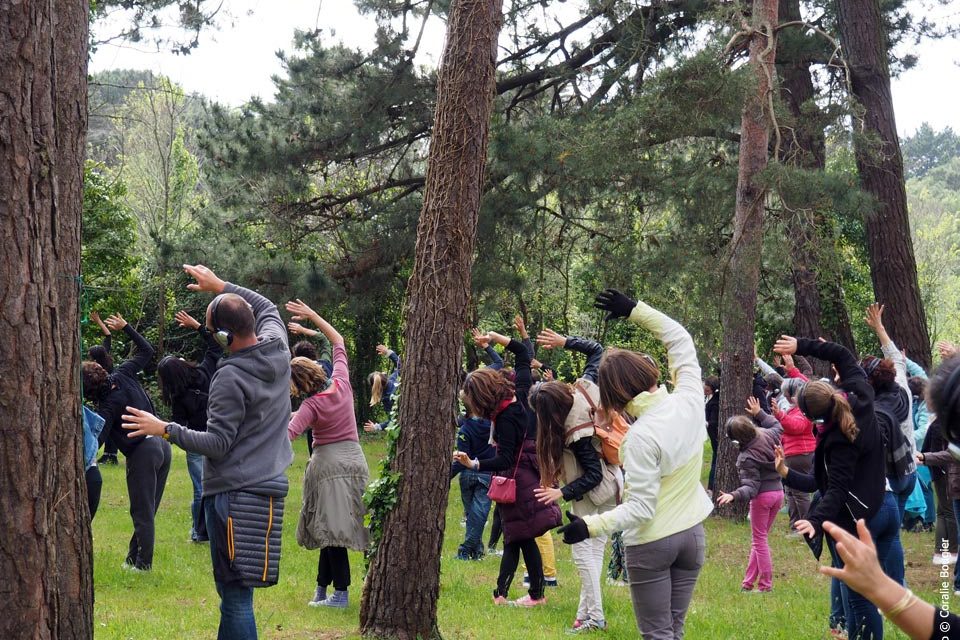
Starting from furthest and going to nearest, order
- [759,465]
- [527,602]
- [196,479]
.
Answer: [196,479] < [759,465] < [527,602]

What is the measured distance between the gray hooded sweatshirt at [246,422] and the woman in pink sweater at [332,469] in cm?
165

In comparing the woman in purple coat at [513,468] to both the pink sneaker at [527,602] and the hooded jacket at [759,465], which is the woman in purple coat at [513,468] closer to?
the pink sneaker at [527,602]

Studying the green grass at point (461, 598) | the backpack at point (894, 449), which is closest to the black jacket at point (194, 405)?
the green grass at point (461, 598)

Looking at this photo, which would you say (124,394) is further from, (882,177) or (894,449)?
(882,177)

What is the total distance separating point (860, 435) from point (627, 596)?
3236 mm

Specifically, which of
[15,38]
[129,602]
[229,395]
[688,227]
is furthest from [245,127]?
[15,38]

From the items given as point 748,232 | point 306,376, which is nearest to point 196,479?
point 306,376

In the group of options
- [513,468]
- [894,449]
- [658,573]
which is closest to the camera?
[658,573]

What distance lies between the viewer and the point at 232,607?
4.73 meters

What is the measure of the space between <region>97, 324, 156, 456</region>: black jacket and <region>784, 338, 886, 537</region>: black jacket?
5510 mm

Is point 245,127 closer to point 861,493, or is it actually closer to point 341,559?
point 341,559

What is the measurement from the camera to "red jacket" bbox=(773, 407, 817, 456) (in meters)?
10.2

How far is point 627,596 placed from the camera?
801cm

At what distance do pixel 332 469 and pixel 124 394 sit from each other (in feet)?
8.44
